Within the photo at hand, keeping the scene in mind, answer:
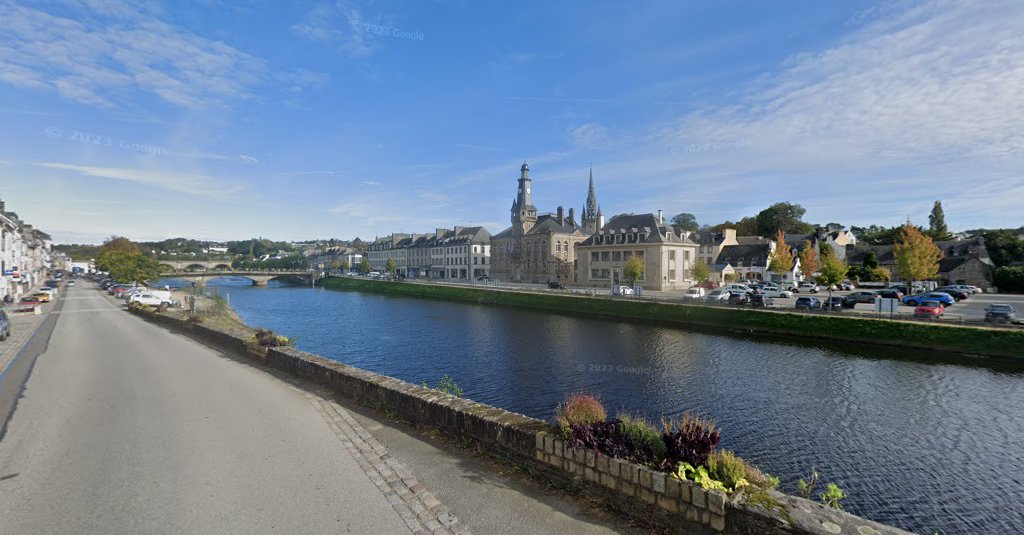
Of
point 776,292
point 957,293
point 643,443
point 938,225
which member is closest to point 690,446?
point 643,443

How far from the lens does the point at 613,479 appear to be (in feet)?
20.2

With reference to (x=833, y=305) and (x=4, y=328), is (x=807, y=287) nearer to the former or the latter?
(x=833, y=305)

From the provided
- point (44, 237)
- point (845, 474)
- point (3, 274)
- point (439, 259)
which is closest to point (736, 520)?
point (845, 474)

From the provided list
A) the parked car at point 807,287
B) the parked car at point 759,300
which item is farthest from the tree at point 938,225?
the parked car at point 759,300

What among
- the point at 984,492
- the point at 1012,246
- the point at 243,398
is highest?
the point at 1012,246

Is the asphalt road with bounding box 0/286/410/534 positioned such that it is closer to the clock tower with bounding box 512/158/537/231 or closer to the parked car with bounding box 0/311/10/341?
the parked car with bounding box 0/311/10/341

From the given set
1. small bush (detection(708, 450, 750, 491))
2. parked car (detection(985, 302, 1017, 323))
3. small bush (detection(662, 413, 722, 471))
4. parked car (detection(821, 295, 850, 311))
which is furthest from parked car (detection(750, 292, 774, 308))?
small bush (detection(708, 450, 750, 491))

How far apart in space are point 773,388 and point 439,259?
329 ft

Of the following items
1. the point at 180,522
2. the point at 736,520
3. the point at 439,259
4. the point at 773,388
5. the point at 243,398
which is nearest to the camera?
the point at 736,520

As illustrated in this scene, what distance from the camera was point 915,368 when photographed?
24.8 metres

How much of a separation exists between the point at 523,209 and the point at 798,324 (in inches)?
2467

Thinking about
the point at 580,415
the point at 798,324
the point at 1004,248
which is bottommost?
the point at 798,324

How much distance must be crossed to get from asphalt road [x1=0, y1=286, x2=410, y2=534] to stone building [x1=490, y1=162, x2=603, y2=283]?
70141 millimetres

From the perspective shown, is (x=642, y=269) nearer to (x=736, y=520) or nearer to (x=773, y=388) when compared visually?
(x=773, y=388)
